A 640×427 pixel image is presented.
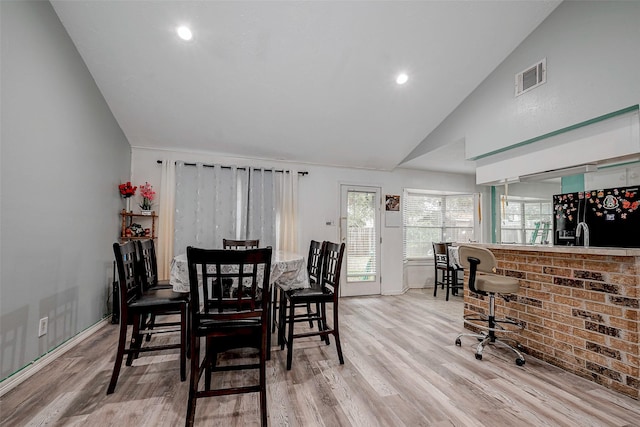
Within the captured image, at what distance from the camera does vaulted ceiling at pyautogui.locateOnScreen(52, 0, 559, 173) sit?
252 centimetres

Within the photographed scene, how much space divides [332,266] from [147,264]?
1.74 m

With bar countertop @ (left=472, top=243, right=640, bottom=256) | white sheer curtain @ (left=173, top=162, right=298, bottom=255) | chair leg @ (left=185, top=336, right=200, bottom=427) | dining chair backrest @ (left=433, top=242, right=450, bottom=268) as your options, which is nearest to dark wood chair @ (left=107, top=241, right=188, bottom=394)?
chair leg @ (left=185, top=336, right=200, bottom=427)

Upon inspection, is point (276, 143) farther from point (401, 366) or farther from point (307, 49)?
point (401, 366)

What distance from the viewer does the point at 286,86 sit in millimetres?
3283

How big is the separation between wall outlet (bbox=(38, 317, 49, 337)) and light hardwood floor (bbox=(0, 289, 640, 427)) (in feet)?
0.93

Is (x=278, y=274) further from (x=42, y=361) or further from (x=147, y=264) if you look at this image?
Answer: (x=42, y=361)

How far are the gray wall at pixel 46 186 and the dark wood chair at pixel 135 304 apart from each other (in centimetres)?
68

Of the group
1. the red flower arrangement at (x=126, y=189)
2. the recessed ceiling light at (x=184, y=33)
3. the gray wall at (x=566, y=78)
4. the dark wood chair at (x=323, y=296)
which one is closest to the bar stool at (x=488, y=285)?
the dark wood chair at (x=323, y=296)

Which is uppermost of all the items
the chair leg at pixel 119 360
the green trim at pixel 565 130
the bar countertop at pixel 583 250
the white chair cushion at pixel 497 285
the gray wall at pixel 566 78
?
the gray wall at pixel 566 78

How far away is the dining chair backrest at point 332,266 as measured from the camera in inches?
98.4

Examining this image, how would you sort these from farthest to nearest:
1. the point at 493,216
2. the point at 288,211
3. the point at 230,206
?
1. the point at 493,216
2. the point at 288,211
3. the point at 230,206

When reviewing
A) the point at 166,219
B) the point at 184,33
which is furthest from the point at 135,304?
the point at 184,33

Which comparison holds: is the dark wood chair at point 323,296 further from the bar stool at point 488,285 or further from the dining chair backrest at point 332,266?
the bar stool at point 488,285

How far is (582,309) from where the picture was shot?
7.70 ft
